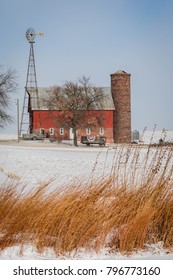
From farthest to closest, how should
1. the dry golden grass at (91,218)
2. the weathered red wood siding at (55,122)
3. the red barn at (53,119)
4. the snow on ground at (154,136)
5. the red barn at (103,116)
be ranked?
the weathered red wood siding at (55,122)
the red barn at (103,116)
the red barn at (53,119)
the snow on ground at (154,136)
the dry golden grass at (91,218)

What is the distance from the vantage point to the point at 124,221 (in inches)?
188

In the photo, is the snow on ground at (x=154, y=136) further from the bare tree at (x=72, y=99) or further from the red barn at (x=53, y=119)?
the bare tree at (x=72, y=99)

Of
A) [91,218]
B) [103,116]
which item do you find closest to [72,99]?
[103,116]

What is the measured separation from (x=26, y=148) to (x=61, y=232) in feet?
22.4

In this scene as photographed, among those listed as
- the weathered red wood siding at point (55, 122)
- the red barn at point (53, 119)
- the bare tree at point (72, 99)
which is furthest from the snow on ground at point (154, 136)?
the bare tree at point (72, 99)

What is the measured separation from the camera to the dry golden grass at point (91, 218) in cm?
459

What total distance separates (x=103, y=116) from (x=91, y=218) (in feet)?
44.6

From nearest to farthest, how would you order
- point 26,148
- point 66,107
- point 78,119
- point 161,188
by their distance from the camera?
point 161,188
point 26,148
point 66,107
point 78,119

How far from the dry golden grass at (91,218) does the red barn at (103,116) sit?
6.30 meters

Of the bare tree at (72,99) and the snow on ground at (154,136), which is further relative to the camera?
the bare tree at (72,99)

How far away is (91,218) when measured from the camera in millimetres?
4648
